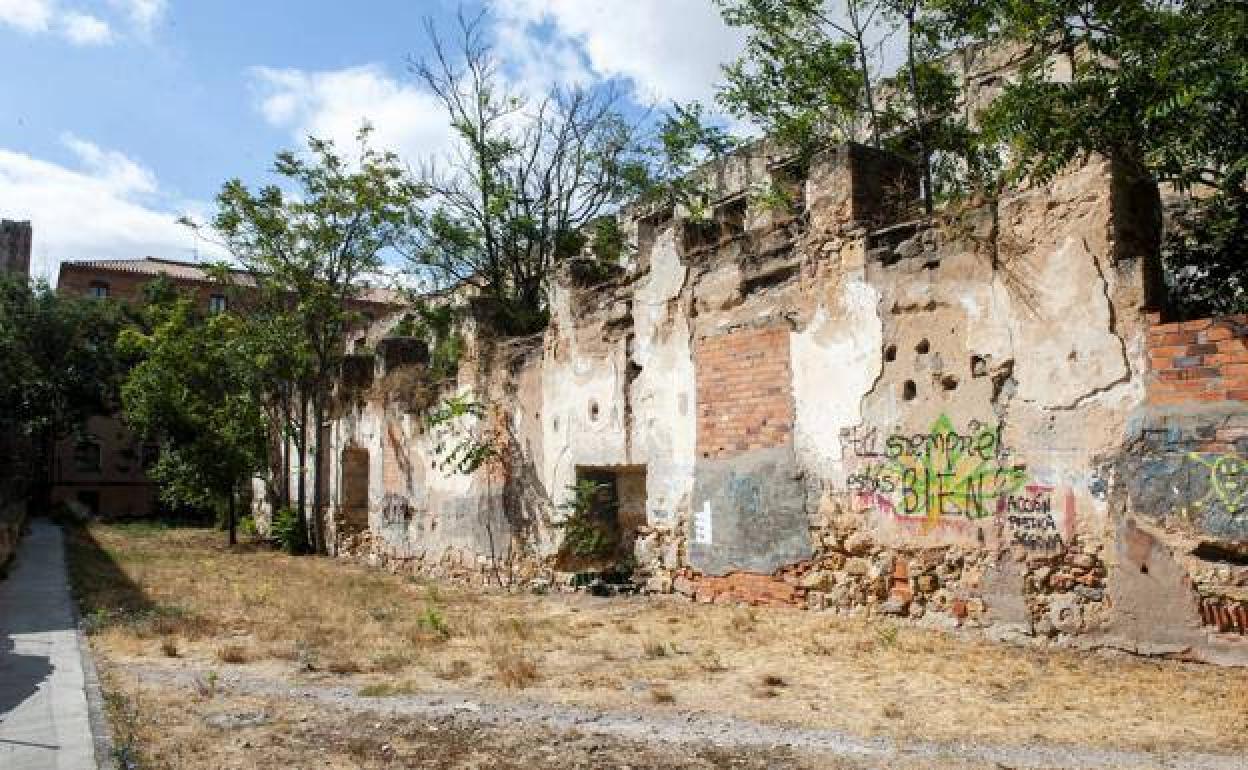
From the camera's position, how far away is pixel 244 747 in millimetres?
4375

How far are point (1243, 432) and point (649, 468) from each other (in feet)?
17.1

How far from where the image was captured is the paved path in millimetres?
4113

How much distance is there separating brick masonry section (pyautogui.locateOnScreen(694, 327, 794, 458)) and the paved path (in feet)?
16.9

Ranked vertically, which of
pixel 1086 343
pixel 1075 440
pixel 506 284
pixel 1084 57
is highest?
pixel 1084 57

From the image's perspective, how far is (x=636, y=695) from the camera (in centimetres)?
529

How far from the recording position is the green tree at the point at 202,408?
18500mm

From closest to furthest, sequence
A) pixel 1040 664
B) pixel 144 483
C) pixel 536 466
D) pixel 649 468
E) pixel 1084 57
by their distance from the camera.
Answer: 1. pixel 1040 664
2. pixel 649 468
3. pixel 536 466
4. pixel 1084 57
5. pixel 144 483

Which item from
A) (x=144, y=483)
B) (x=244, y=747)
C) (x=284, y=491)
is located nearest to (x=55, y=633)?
(x=244, y=747)

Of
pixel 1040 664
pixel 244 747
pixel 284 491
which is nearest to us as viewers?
pixel 244 747

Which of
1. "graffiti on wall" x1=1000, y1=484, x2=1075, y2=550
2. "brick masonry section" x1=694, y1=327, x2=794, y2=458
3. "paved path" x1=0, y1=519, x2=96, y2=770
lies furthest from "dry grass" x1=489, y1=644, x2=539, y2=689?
"graffiti on wall" x1=1000, y1=484, x2=1075, y2=550

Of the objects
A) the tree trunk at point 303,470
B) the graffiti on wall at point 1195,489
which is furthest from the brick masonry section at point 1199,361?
A: the tree trunk at point 303,470

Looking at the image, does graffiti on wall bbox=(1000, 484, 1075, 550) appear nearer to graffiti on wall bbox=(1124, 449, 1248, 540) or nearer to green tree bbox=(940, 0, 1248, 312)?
graffiti on wall bbox=(1124, 449, 1248, 540)

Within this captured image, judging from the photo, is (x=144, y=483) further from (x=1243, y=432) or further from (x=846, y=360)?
(x=1243, y=432)

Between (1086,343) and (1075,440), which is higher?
(1086,343)
